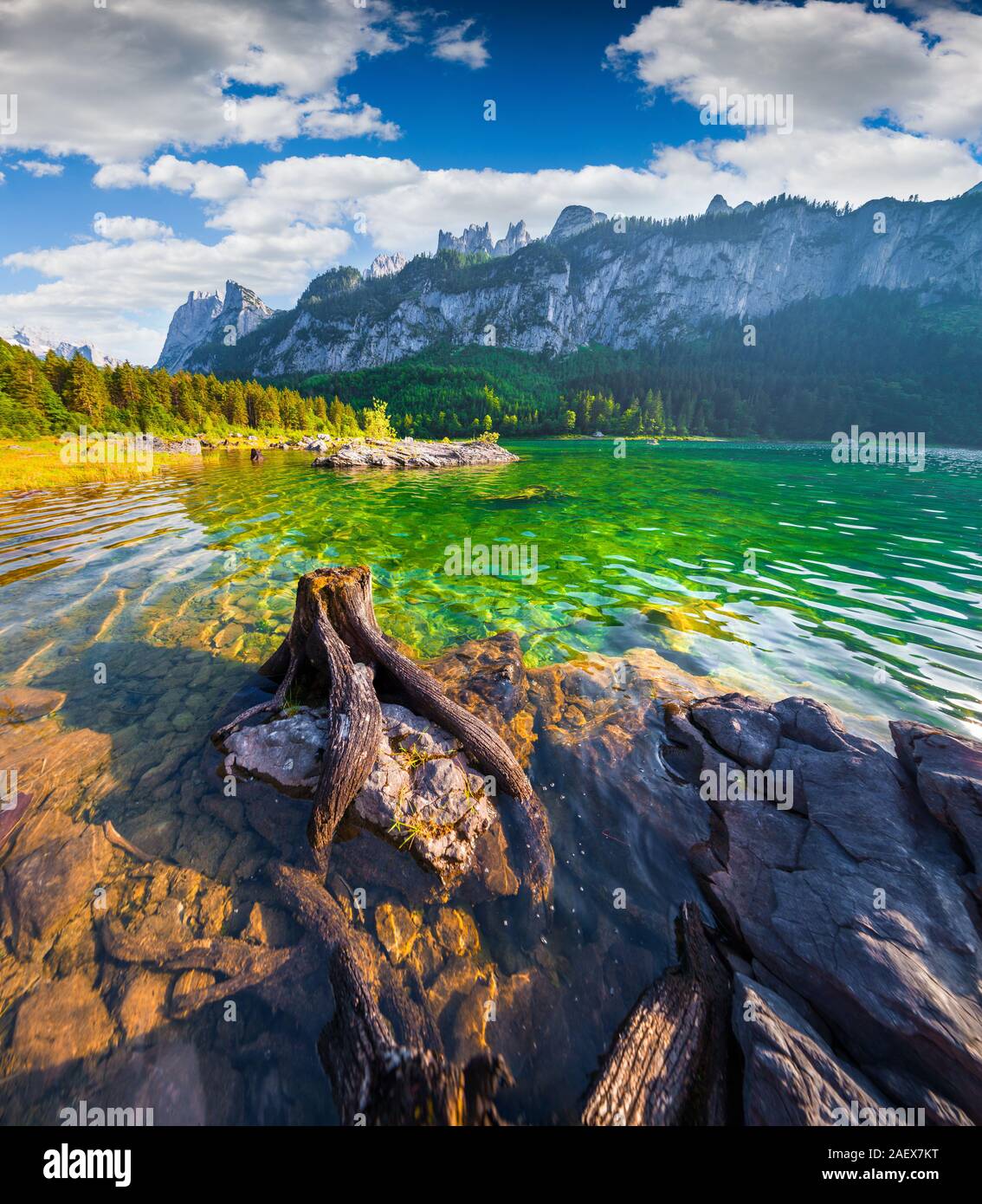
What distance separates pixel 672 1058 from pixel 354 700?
16.6 ft

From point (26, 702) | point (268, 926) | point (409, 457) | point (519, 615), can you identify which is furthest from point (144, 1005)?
point (409, 457)

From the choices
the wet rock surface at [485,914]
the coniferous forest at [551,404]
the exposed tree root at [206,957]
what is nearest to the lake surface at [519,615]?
the wet rock surface at [485,914]

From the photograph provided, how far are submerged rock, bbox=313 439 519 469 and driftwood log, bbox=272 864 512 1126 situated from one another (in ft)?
188

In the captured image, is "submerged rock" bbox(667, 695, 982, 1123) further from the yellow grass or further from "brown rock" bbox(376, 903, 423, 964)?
the yellow grass

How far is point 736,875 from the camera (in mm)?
5332

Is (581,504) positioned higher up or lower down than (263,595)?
higher up

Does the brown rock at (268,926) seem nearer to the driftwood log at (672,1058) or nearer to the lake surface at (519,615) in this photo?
the lake surface at (519,615)

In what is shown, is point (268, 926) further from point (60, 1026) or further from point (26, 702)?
point (26, 702)

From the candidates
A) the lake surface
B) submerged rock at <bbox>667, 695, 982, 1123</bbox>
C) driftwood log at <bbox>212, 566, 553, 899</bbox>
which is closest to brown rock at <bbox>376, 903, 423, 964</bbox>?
the lake surface

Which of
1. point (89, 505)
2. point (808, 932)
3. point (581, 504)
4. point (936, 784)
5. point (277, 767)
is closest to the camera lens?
point (808, 932)

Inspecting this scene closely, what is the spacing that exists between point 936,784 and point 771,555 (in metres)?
16.6

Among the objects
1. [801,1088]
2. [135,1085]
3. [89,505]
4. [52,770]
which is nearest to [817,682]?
[801,1088]
